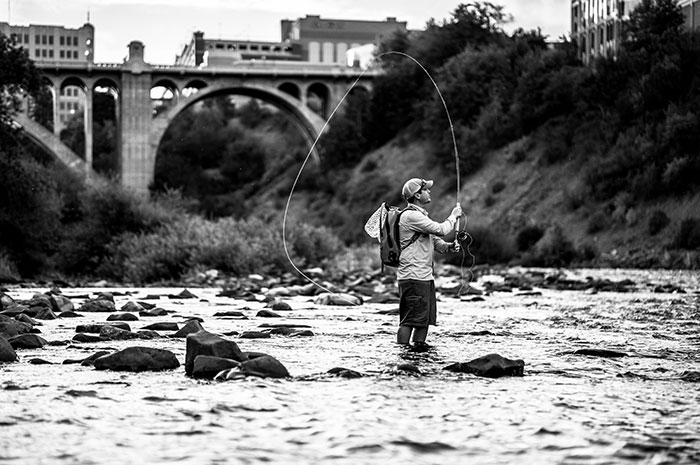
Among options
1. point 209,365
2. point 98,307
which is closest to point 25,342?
point 209,365

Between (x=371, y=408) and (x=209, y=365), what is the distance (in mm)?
1597

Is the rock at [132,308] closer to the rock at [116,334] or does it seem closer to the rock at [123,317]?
the rock at [123,317]

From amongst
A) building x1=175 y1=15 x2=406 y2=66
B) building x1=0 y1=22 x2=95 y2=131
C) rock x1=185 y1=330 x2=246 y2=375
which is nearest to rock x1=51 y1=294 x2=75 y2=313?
rock x1=185 y1=330 x2=246 y2=375

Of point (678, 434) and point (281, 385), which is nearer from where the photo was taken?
point (678, 434)

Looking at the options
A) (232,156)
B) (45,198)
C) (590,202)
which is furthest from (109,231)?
(232,156)

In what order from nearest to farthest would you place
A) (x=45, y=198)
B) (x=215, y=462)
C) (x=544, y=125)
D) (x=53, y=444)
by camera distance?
(x=215, y=462) < (x=53, y=444) < (x=45, y=198) < (x=544, y=125)

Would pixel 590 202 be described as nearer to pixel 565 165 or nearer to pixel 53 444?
pixel 565 165

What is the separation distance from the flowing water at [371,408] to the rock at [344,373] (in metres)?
0.11

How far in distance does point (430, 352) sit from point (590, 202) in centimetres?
2888

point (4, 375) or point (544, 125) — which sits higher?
point (544, 125)

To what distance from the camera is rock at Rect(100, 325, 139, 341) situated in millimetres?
10819

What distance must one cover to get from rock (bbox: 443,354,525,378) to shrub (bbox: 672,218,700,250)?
22050mm

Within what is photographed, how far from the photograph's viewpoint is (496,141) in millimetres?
52500

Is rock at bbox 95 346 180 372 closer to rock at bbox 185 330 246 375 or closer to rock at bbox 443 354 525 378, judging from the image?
rock at bbox 185 330 246 375
